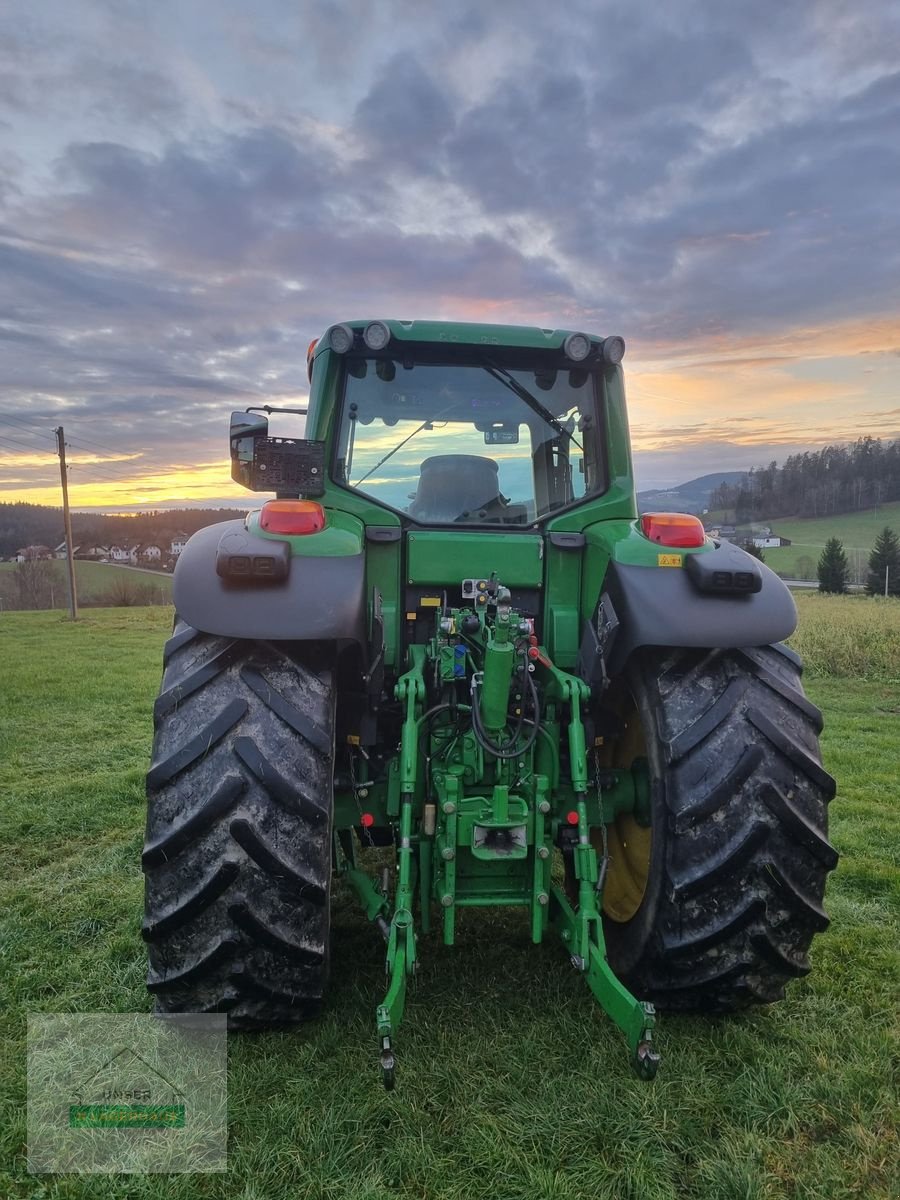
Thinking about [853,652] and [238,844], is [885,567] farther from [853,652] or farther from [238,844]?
[238,844]

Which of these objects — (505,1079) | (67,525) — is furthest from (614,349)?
(67,525)

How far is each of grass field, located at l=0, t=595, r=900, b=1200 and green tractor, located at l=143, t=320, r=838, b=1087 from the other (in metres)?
0.19

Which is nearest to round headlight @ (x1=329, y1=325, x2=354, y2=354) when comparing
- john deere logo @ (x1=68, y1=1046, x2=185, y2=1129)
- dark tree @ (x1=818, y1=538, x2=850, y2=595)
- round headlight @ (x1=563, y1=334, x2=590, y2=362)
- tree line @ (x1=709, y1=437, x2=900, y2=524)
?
round headlight @ (x1=563, y1=334, x2=590, y2=362)

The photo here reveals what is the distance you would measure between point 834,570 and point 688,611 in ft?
152

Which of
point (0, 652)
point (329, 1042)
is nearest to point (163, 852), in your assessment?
point (329, 1042)

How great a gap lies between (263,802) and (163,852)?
324 millimetres

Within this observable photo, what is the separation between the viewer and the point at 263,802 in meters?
2.35

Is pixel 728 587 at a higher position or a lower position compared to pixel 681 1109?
higher

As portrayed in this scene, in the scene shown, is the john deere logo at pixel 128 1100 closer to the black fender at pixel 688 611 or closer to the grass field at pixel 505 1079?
the grass field at pixel 505 1079

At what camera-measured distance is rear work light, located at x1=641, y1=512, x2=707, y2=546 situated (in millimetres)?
2803

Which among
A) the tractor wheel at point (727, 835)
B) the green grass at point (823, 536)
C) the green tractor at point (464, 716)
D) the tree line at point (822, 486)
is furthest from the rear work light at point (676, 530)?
the tree line at point (822, 486)

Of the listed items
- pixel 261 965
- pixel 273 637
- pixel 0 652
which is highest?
pixel 273 637

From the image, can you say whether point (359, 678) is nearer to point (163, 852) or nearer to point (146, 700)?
point (163, 852)

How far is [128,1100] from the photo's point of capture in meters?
2.34
